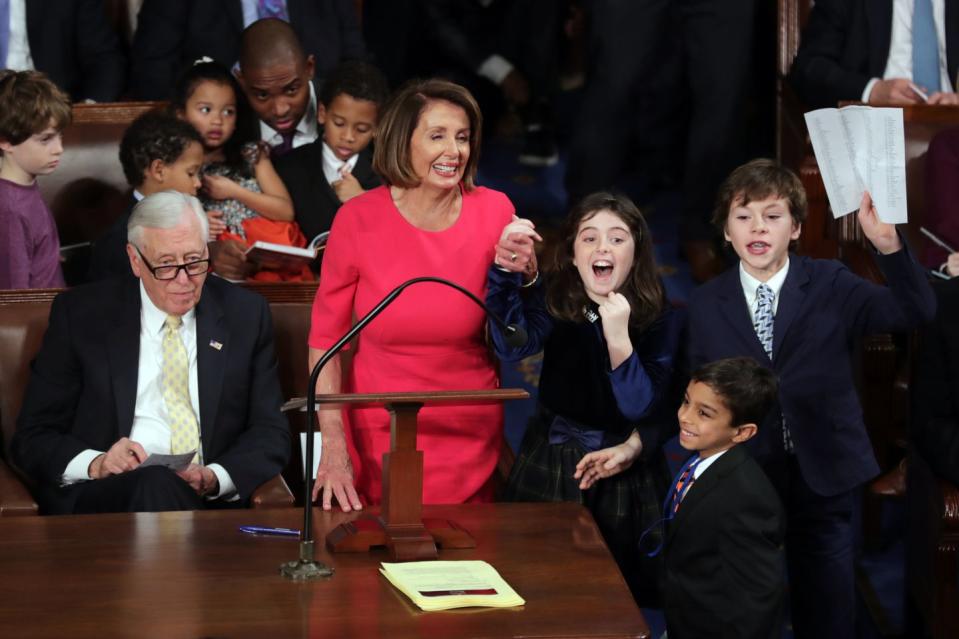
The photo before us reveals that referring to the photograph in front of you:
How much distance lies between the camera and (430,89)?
3.30 metres

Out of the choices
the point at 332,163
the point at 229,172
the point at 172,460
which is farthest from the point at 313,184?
the point at 172,460

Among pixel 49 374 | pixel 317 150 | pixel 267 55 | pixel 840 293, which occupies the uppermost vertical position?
pixel 267 55

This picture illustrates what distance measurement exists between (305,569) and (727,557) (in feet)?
2.75

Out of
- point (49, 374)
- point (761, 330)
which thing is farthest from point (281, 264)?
point (761, 330)

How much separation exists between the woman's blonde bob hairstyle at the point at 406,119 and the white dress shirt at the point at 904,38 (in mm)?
2275

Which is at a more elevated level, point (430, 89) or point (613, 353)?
point (430, 89)

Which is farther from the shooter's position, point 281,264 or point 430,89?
point 281,264

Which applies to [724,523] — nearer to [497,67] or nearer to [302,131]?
[302,131]

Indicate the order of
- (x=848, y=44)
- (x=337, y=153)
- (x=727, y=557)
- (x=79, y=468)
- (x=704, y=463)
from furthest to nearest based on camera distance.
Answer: (x=848, y=44) → (x=337, y=153) → (x=79, y=468) → (x=704, y=463) → (x=727, y=557)

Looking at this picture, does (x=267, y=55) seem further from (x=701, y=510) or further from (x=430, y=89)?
(x=701, y=510)

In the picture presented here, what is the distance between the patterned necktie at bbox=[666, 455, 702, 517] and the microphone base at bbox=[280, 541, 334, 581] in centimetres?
78

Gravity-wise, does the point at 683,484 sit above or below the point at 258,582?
above

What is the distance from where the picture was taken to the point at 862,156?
3199 millimetres

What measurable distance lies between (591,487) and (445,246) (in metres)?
0.61
